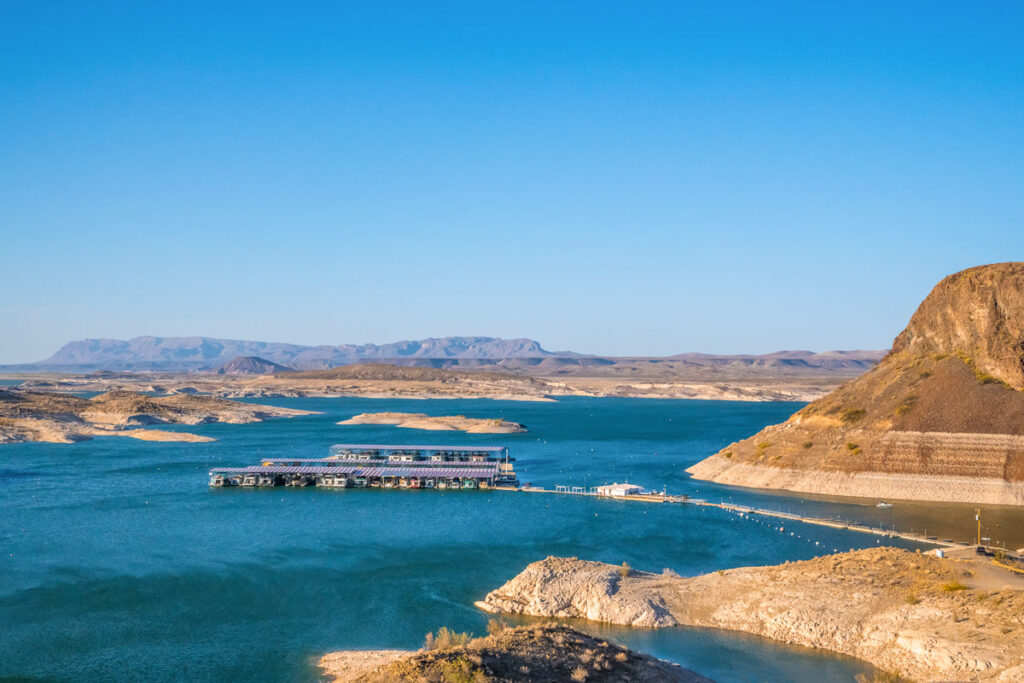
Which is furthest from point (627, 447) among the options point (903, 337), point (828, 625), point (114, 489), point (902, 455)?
point (828, 625)

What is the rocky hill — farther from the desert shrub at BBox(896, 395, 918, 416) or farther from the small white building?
the small white building

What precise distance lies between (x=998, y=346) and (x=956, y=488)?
1973 centimetres

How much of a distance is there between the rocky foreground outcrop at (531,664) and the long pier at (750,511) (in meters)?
37.9

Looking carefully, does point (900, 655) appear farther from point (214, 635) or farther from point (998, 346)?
point (998, 346)

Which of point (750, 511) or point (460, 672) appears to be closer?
point (460, 672)

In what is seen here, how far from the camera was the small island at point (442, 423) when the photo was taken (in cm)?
17550

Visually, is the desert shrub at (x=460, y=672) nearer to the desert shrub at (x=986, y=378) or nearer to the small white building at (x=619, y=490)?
the small white building at (x=619, y=490)

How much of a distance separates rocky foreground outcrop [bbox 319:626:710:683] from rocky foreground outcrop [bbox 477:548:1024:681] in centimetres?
901

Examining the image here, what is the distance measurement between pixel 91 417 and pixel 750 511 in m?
145

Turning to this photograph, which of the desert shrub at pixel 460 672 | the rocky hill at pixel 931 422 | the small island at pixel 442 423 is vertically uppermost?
the rocky hill at pixel 931 422

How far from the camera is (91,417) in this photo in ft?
579

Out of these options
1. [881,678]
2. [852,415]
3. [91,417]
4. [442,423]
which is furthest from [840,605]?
[91,417]

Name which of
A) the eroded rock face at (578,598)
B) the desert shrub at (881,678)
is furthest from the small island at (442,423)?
the desert shrub at (881,678)

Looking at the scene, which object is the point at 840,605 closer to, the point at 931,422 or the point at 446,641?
the point at 446,641
